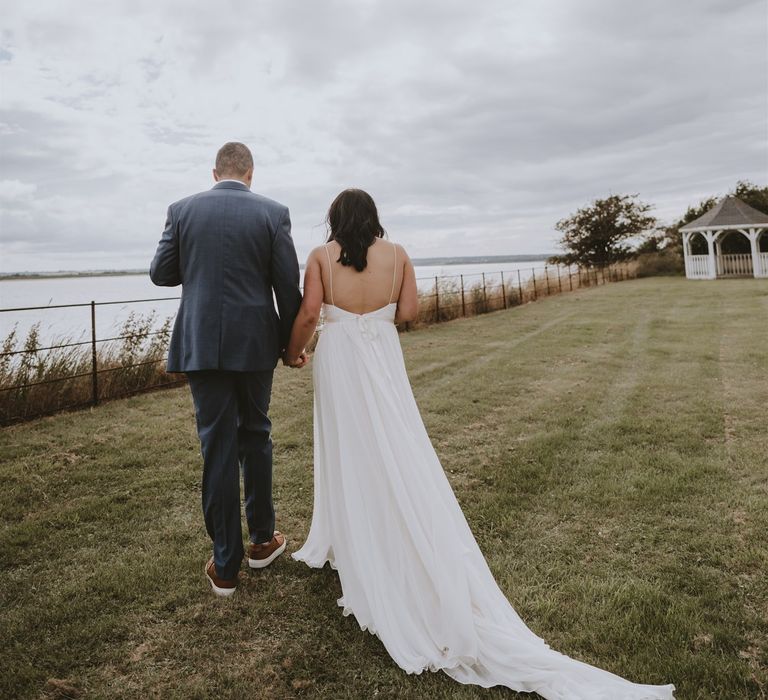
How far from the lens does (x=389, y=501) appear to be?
2627 millimetres

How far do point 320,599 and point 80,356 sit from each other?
232 inches

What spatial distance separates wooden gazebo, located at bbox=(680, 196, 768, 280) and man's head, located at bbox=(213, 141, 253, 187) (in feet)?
91.1

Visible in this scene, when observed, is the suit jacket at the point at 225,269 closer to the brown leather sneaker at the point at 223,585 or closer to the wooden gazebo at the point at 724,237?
the brown leather sneaker at the point at 223,585

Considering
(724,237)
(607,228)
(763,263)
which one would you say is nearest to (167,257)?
(763,263)

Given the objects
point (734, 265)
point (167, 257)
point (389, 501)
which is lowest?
point (389, 501)

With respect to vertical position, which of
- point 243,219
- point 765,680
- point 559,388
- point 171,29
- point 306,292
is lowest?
point 765,680

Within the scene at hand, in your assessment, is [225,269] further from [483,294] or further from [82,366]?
[483,294]

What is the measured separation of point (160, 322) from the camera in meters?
8.52

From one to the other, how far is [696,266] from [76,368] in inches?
1113

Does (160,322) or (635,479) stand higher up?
(160,322)

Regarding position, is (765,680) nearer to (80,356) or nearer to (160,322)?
(80,356)

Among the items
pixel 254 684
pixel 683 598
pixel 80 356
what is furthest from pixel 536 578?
pixel 80 356

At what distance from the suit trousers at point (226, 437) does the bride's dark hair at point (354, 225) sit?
767 millimetres

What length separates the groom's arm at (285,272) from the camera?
2840 millimetres
